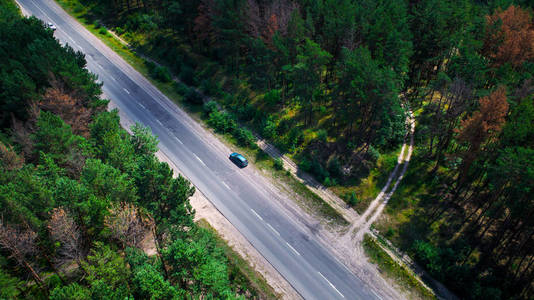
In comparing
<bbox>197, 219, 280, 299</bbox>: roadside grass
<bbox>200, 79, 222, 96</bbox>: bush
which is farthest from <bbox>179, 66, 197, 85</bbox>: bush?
<bbox>197, 219, 280, 299</bbox>: roadside grass

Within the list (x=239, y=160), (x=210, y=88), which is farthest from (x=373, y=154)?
(x=210, y=88)

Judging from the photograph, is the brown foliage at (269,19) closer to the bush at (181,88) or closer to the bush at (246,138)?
the bush at (246,138)

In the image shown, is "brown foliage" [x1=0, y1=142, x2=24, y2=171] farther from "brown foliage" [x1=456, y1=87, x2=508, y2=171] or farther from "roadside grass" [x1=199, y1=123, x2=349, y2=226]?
"brown foliage" [x1=456, y1=87, x2=508, y2=171]

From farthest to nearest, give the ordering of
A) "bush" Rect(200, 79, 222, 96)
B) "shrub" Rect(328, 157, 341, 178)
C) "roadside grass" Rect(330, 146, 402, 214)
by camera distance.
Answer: "bush" Rect(200, 79, 222, 96) → "shrub" Rect(328, 157, 341, 178) → "roadside grass" Rect(330, 146, 402, 214)

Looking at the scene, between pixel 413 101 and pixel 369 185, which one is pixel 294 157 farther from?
pixel 413 101

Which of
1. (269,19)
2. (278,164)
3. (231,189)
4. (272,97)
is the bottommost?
(231,189)
